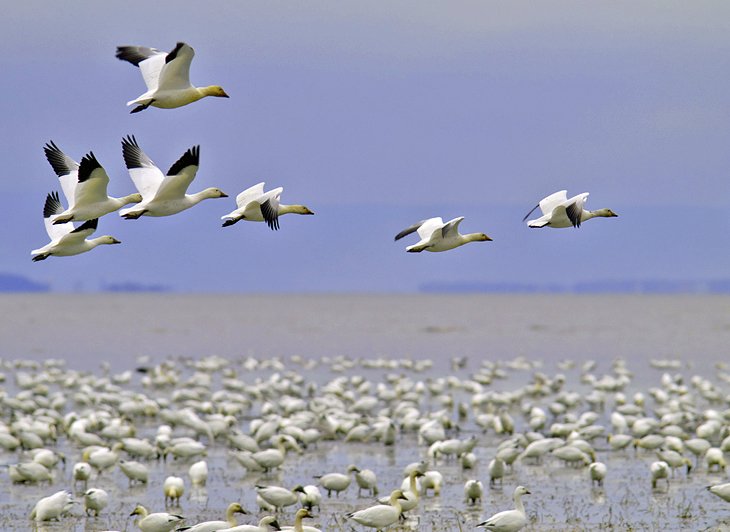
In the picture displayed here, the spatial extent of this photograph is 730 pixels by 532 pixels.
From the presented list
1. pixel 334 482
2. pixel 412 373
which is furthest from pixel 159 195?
pixel 412 373

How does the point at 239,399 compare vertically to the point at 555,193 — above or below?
below

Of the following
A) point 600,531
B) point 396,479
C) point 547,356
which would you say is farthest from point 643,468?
point 547,356

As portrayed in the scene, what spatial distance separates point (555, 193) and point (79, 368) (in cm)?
2768

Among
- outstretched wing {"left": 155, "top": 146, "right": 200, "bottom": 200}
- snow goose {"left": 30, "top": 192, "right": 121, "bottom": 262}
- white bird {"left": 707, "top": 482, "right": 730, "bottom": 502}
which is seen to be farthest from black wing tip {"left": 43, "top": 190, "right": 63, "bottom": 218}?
white bird {"left": 707, "top": 482, "right": 730, "bottom": 502}

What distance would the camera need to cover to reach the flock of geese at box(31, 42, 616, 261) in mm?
11664

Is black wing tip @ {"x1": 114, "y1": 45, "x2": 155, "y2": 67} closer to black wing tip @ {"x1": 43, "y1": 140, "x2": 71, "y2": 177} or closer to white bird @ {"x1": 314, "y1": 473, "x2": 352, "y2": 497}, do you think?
black wing tip @ {"x1": 43, "y1": 140, "x2": 71, "y2": 177}

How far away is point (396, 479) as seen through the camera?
55.6ft

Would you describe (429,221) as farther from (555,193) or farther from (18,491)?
(18,491)

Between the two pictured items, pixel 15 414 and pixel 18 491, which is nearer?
pixel 18 491

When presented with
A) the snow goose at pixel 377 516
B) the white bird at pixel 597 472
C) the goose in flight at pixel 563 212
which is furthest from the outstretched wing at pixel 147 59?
the white bird at pixel 597 472

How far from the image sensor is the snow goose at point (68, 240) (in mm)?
12508

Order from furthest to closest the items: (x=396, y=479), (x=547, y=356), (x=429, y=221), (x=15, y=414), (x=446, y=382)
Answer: (x=547, y=356) → (x=446, y=382) → (x=15, y=414) → (x=396, y=479) → (x=429, y=221)

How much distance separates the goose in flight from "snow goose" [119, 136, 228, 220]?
11.0 feet

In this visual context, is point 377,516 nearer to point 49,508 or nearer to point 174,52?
point 49,508
